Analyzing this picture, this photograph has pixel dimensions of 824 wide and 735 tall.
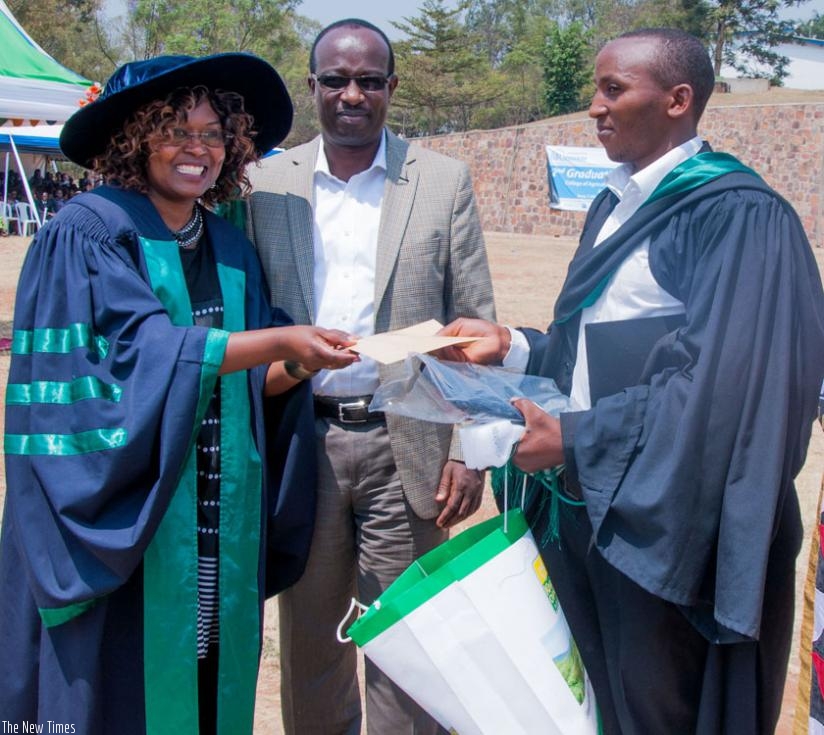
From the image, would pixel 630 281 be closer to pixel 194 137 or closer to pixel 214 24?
pixel 194 137

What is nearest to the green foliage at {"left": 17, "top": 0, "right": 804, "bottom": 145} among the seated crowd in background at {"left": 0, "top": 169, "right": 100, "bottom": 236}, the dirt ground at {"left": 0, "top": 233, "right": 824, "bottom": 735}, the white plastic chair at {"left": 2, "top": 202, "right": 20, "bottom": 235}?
the seated crowd in background at {"left": 0, "top": 169, "right": 100, "bottom": 236}


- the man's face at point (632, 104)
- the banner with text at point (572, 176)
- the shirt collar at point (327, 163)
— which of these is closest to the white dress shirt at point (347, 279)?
the shirt collar at point (327, 163)

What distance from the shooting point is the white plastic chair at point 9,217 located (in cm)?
2277

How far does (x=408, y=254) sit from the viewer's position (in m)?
2.82

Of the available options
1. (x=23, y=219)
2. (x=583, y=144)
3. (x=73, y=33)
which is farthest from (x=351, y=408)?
(x=73, y=33)

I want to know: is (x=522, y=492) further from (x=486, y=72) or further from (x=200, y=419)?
(x=486, y=72)

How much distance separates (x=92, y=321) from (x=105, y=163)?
51 cm

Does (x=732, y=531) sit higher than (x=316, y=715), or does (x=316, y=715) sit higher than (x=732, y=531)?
(x=732, y=531)

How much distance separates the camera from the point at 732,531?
1.97 meters

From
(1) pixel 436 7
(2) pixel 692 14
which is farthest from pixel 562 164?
(1) pixel 436 7

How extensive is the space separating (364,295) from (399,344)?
0.59m

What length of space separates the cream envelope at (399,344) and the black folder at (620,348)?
319 mm

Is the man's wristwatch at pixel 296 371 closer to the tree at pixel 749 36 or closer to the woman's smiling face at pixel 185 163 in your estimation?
the woman's smiling face at pixel 185 163

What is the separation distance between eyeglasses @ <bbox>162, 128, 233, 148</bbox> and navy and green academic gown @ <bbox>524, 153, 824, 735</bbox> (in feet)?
3.36
